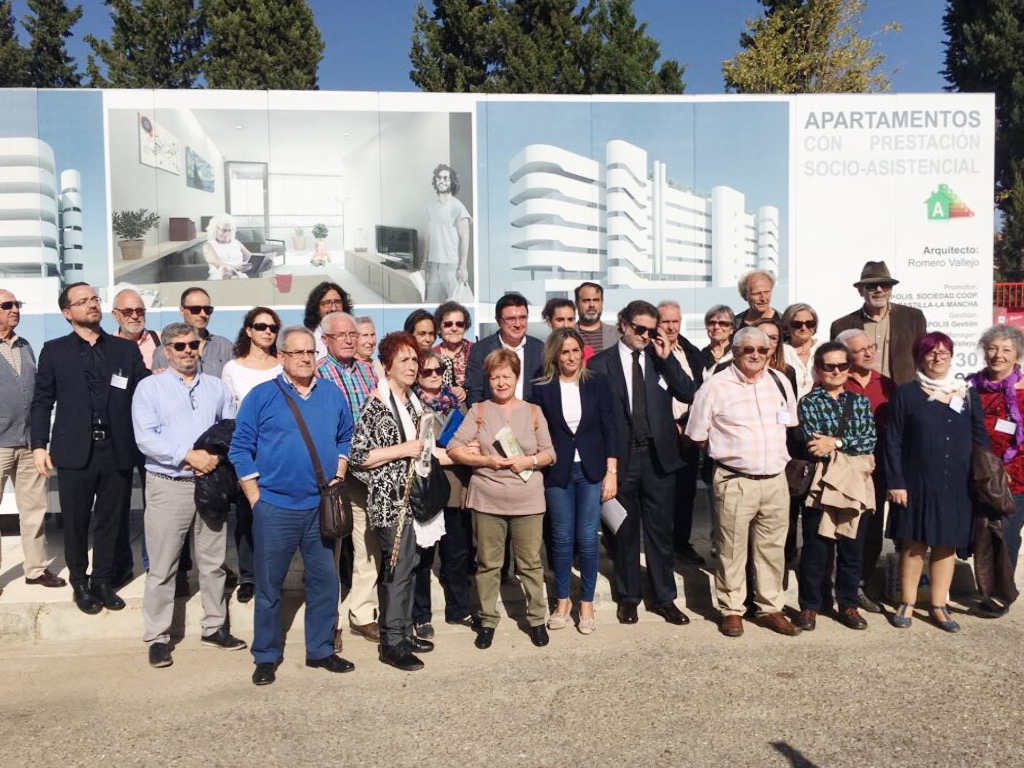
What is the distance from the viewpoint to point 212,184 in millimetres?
7238

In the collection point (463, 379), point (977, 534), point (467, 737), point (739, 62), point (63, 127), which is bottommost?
point (467, 737)

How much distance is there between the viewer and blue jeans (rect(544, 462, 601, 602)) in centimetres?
464

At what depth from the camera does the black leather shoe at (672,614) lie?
4887 mm

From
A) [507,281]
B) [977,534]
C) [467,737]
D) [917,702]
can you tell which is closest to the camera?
[467,737]

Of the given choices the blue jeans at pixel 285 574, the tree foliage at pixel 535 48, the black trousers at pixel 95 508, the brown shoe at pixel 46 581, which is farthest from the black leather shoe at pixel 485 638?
the tree foliage at pixel 535 48

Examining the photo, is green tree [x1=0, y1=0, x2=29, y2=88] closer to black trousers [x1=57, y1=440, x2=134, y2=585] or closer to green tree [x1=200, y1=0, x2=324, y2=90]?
green tree [x1=200, y1=0, x2=324, y2=90]

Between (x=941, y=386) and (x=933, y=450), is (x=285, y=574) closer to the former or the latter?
(x=933, y=450)

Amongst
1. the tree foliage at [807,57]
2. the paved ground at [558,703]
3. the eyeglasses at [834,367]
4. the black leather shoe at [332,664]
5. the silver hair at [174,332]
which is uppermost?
the tree foliage at [807,57]

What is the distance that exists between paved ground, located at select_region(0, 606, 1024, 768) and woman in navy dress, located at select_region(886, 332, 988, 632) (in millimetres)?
604

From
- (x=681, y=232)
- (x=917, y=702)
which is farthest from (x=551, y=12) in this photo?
(x=917, y=702)

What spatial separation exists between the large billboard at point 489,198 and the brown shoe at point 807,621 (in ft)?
11.1

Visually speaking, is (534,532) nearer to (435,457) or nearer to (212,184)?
(435,457)

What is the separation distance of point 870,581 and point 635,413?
6.26 feet

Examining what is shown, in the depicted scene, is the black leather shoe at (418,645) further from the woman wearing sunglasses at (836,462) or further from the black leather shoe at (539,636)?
the woman wearing sunglasses at (836,462)
